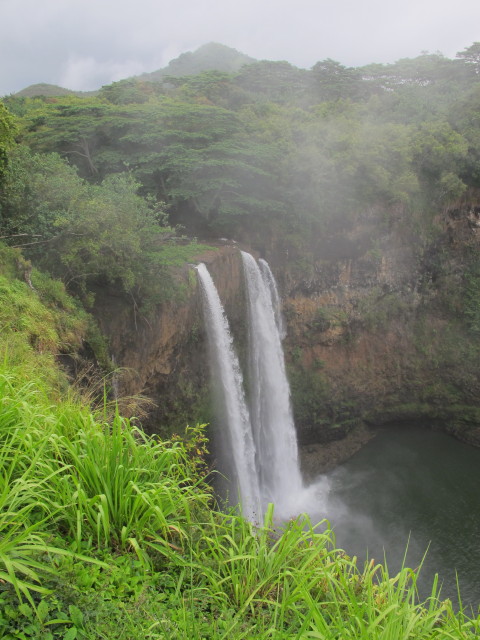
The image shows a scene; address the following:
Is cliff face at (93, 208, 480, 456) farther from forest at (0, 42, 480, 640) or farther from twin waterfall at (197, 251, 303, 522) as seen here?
twin waterfall at (197, 251, 303, 522)

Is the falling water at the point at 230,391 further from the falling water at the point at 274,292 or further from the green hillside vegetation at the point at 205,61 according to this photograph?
the green hillside vegetation at the point at 205,61

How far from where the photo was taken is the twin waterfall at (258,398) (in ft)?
36.1

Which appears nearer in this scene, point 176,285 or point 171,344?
point 176,285

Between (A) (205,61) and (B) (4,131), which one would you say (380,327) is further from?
(A) (205,61)

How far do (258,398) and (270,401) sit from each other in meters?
0.69

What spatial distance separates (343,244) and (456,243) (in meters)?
4.62

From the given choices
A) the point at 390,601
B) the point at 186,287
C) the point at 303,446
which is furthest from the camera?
the point at 303,446

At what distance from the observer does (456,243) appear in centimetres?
1642

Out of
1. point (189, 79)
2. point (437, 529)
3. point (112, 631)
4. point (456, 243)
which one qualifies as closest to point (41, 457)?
point (112, 631)

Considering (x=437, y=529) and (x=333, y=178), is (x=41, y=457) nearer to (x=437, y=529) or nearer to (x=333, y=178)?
(x=437, y=529)

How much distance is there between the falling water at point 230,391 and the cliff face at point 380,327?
3548 millimetres

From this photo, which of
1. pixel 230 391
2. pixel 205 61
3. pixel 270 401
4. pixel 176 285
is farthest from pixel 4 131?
pixel 205 61

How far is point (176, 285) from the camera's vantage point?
10000mm

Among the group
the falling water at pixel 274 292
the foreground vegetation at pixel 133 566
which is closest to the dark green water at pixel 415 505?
the falling water at pixel 274 292
